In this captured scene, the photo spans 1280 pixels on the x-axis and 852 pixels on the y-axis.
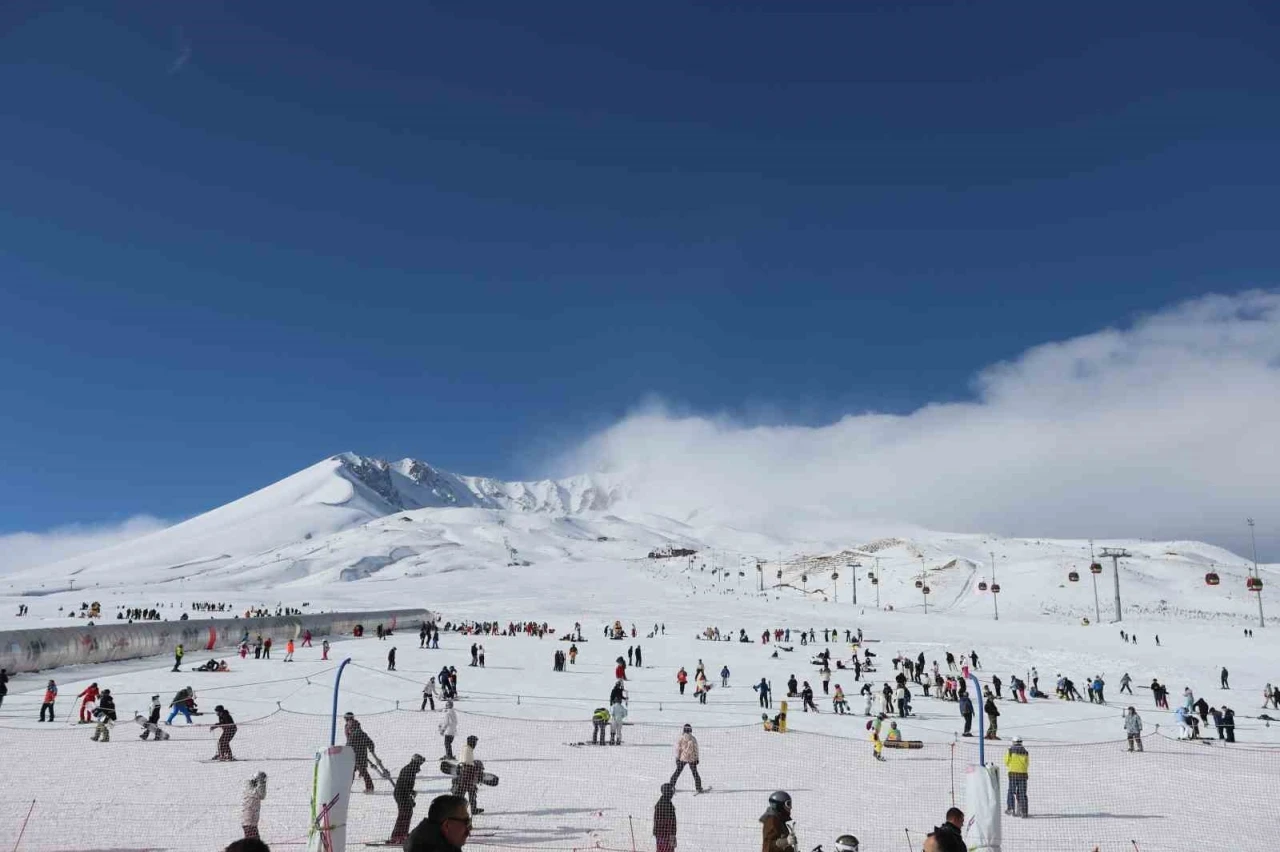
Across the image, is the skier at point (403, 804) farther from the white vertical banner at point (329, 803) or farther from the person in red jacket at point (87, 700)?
the person in red jacket at point (87, 700)

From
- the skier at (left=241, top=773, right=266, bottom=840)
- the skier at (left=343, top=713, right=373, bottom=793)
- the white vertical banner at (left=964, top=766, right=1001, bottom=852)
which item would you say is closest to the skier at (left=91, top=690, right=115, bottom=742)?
the skier at (left=343, top=713, right=373, bottom=793)

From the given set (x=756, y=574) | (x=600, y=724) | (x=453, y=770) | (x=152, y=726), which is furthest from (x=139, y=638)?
(x=756, y=574)

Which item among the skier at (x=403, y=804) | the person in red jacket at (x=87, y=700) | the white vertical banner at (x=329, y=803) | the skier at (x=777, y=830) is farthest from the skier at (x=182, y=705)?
the skier at (x=777, y=830)

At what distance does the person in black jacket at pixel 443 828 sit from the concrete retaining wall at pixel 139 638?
37189 mm

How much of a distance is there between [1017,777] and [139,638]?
40939 mm

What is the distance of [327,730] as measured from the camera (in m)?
22.3

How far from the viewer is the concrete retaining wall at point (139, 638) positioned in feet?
111

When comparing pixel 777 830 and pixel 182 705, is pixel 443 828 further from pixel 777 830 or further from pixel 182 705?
pixel 182 705

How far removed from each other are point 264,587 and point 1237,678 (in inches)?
4569

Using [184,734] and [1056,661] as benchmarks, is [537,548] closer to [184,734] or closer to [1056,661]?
[1056,661]

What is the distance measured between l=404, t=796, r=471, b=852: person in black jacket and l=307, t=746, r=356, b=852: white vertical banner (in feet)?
18.4

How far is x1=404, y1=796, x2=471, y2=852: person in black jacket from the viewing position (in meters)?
4.22

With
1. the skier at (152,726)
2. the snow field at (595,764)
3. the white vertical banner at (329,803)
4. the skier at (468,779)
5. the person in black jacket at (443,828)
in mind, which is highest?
the person in black jacket at (443,828)

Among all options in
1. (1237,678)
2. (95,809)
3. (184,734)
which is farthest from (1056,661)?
(95,809)
